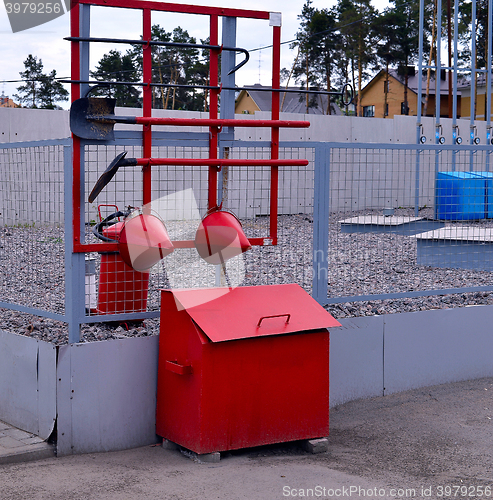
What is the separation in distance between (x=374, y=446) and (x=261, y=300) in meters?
1.18

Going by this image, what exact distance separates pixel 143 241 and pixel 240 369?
0.97 meters

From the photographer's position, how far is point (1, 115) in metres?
13.6

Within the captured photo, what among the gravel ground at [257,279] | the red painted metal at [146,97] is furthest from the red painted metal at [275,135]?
the red painted metal at [146,97]

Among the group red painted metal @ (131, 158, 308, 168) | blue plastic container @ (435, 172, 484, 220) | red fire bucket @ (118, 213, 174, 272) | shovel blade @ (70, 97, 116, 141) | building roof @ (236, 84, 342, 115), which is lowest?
red fire bucket @ (118, 213, 174, 272)

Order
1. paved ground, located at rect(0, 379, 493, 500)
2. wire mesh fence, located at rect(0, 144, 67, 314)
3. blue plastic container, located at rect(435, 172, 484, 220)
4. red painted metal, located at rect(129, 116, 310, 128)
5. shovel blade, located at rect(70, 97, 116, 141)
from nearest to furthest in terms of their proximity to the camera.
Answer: paved ground, located at rect(0, 379, 493, 500) < shovel blade, located at rect(70, 97, 116, 141) < red painted metal, located at rect(129, 116, 310, 128) < wire mesh fence, located at rect(0, 144, 67, 314) < blue plastic container, located at rect(435, 172, 484, 220)

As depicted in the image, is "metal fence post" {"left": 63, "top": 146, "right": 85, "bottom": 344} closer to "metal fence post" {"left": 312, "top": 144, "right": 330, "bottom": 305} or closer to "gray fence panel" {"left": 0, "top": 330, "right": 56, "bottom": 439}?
"gray fence panel" {"left": 0, "top": 330, "right": 56, "bottom": 439}

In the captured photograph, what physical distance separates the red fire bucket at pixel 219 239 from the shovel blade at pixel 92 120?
0.81 m

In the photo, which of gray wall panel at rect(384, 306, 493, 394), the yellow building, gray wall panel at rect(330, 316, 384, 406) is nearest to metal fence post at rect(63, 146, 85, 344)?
gray wall panel at rect(330, 316, 384, 406)

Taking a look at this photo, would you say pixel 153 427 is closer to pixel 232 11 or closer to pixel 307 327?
pixel 307 327

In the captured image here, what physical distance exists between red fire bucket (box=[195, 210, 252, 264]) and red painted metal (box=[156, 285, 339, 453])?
27 centimetres

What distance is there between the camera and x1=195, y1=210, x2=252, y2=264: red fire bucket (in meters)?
3.96

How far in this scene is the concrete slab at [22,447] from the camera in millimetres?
3549

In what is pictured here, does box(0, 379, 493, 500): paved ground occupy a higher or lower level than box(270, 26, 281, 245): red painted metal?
lower

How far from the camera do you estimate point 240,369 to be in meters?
3.54
